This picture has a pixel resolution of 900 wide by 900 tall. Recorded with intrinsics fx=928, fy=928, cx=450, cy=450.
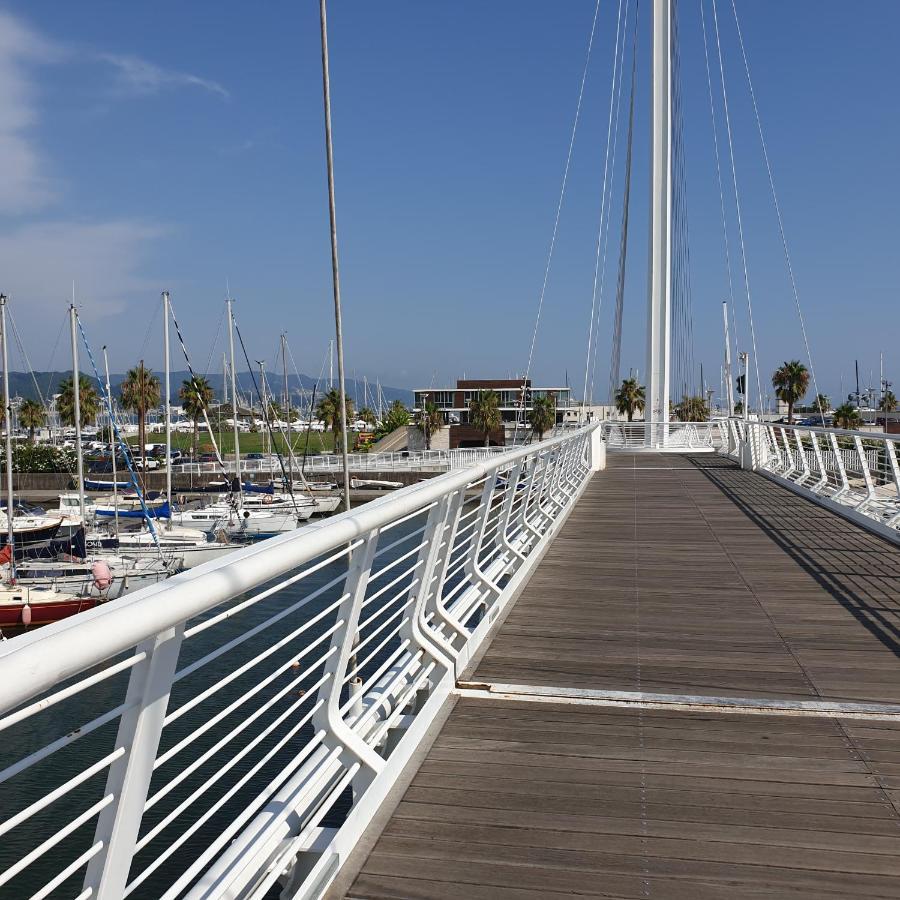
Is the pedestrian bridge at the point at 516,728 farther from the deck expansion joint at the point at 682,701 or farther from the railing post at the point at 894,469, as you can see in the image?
the railing post at the point at 894,469

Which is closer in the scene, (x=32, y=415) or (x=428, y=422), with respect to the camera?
(x=428, y=422)

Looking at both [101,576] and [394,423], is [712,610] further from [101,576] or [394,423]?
[394,423]

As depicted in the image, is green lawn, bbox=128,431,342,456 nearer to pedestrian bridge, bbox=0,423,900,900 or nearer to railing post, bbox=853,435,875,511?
railing post, bbox=853,435,875,511

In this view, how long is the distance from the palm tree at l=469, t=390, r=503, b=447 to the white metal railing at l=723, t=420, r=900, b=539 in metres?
56.7

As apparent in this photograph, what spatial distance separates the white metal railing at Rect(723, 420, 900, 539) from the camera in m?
10.6

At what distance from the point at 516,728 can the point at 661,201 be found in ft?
72.4

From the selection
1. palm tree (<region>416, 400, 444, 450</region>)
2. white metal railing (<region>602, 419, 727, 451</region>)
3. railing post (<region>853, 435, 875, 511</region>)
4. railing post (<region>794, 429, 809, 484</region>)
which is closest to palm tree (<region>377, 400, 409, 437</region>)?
palm tree (<region>416, 400, 444, 450</region>)

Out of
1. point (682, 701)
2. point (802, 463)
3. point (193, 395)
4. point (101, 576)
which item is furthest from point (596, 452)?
point (193, 395)

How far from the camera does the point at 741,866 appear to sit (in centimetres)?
280

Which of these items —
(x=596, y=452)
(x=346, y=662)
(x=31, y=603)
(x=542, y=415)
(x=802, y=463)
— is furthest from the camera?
(x=542, y=415)

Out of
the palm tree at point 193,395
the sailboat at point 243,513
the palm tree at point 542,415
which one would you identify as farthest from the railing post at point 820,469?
the palm tree at point 193,395

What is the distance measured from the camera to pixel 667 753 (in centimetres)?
377

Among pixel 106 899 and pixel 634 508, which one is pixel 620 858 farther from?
pixel 634 508

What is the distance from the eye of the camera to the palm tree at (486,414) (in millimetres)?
79688
